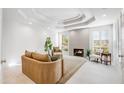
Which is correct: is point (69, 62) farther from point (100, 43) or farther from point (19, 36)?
point (19, 36)

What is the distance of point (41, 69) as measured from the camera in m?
2.45

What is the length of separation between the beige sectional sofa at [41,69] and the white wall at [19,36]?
0.24 meters

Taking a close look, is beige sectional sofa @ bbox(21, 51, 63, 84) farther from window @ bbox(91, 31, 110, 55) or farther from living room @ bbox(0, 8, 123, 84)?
window @ bbox(91, 31, 110, 55)

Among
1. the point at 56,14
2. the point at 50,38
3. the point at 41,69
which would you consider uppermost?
the point at 56,14

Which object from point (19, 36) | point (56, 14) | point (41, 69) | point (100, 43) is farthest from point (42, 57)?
point (100, 43)

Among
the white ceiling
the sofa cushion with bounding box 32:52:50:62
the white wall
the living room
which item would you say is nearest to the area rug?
the living room

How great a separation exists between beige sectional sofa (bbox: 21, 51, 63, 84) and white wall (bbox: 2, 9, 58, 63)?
0.24 metres

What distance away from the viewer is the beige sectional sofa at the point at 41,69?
225 centimetres

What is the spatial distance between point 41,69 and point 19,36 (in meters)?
0.86

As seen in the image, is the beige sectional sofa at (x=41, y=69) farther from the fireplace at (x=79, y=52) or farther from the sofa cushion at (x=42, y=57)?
the fireplace at (x=79, y=52)

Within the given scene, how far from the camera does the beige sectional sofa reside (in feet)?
7.38
